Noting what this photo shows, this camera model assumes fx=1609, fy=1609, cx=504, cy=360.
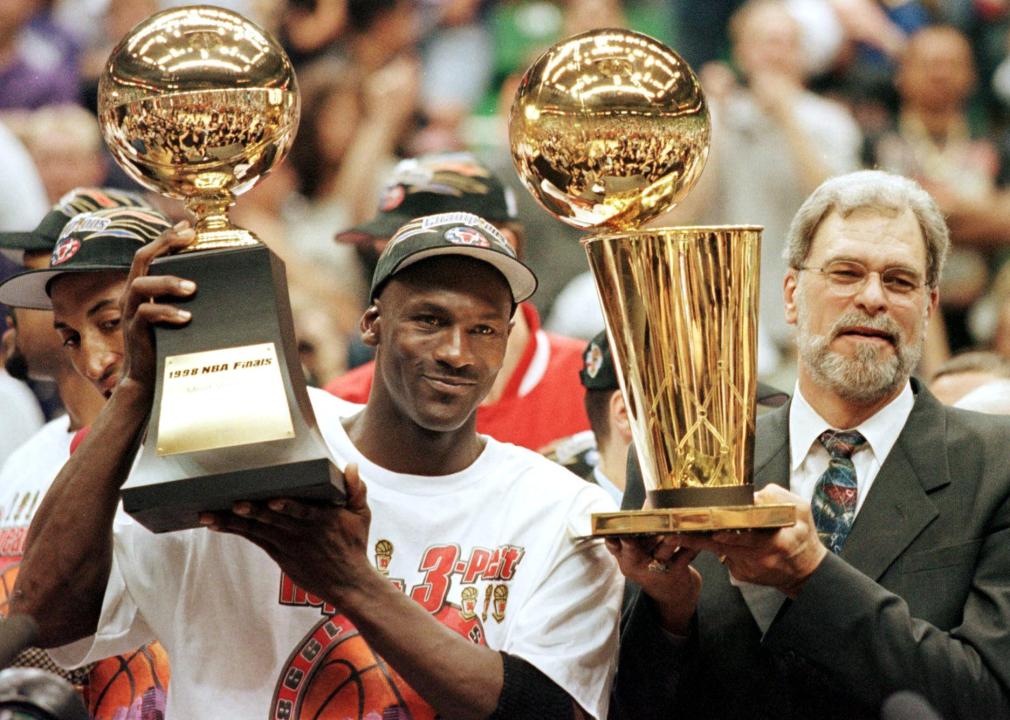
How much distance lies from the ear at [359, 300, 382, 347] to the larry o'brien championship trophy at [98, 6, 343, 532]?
33cm

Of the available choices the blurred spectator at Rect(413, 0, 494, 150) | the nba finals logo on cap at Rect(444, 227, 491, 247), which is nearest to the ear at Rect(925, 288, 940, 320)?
the nba finals logo on cap at Rect(444, 227, 491, 247)

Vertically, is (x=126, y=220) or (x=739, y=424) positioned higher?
(x=126, y=220)

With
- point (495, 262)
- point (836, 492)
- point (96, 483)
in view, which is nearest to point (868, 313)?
point (836, 492)

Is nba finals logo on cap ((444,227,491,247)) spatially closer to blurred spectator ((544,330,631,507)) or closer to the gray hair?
the gray hair

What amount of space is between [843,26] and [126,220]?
16.2 feet

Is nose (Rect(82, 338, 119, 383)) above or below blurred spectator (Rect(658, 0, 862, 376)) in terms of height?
below

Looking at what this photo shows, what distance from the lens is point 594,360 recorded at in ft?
12.0

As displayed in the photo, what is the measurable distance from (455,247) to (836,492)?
0.77 metres

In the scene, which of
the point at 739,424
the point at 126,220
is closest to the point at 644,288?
the point at 739,424

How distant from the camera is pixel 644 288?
7.72 ft

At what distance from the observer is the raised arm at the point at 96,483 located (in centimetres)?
229

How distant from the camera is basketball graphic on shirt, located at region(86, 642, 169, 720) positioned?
296 cm

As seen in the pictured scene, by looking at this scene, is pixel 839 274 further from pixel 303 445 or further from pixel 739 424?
pixel 303 445

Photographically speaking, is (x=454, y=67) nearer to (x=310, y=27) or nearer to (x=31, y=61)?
(x=310, y=27)
